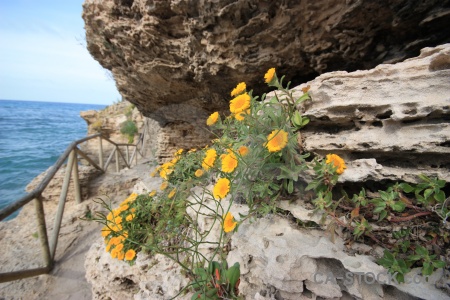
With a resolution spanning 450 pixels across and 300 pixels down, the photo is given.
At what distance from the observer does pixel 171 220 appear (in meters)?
1.55

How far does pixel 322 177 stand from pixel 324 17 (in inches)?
64.7

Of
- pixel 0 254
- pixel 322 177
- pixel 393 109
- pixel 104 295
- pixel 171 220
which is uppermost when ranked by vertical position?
pixel 393 109

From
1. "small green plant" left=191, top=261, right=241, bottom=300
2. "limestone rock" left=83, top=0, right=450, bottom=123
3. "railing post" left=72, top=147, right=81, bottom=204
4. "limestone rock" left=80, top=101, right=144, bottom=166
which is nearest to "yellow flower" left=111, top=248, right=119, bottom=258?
"small green plant" left=191, top=261, right=241, bottom=300

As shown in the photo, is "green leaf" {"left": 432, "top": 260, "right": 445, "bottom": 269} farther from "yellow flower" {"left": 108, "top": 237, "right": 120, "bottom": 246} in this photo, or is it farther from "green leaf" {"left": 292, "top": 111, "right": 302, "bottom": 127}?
"yellow flower" {"left": 108, "top": 237, "right": 120, "bottom": 246}

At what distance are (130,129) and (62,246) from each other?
286 inches

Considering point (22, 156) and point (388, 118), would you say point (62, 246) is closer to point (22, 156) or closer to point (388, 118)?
point (388, 118)

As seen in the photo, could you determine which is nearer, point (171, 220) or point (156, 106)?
point (171, 220)

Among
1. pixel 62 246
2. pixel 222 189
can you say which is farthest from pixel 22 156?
pixel 222 189

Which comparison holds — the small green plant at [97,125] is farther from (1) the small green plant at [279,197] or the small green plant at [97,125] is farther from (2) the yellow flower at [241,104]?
(2) the yellow flower at [241,104]

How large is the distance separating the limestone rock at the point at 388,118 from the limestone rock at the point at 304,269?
337mm

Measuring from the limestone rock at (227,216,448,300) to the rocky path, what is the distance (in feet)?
3.58

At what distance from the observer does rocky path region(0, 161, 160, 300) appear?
7.55ft

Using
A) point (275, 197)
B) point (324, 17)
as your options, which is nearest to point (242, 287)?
point (275, 197)

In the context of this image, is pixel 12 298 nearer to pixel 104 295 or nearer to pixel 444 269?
pixel 104 295
